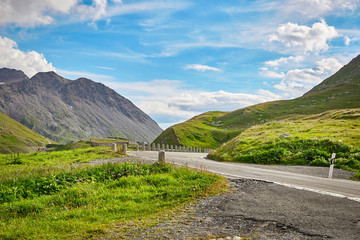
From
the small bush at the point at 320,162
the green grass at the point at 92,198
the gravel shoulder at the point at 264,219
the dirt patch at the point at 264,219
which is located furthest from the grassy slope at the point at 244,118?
the dirt patch at the point at 264,219

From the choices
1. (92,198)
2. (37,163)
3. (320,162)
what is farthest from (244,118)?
(92,198)

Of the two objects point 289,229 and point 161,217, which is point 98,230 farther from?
point 289,229

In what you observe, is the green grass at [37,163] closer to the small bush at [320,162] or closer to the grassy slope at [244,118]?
the small bush at [320,162]

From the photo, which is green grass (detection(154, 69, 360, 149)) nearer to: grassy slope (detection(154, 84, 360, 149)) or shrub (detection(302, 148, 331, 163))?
grassy slope (detection(154, 84, 360, 149))

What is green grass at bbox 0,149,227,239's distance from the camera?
22.8ft

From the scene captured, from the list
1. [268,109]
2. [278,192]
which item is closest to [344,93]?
[268,109]

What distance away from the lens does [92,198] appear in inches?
365

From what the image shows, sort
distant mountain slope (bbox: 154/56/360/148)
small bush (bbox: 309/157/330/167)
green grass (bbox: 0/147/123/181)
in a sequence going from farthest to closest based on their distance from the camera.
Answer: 1. distant mountain slope (bbox: 154/56/360/148)
2. small bush (bbox: 309/157/330/167)
3. green grass (bbox: 0/147/123/181)

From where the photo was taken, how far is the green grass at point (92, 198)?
274 inches

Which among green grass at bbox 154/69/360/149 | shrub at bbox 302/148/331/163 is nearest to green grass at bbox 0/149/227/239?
shrub at bbox 302/148/331/163

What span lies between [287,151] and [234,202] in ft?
45.6

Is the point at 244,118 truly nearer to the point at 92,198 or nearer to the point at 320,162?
the point at 320,162

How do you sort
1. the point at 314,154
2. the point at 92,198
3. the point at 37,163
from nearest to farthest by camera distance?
1. the point at 92,198
2. the point at 314,154
3. the point at 37,163

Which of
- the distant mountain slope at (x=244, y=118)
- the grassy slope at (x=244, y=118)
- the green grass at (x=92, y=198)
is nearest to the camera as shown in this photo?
the green grass at (x=92, y=198)
